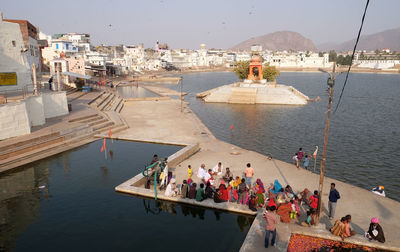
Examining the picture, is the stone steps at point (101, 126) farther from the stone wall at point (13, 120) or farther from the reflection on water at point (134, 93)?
the reflection on water at point (134, 93)

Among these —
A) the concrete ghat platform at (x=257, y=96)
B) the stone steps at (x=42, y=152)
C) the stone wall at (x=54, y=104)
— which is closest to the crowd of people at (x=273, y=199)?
the stone steps at (x=42, y=152)

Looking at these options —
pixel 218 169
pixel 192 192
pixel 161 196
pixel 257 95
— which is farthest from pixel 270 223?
pixel 257 95

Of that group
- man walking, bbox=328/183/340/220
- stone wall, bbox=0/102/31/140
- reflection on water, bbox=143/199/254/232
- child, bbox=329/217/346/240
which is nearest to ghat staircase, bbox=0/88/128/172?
stone wall, bbox=0/102/31/140

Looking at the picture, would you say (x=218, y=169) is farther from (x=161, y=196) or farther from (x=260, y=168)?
(x=161, y=196)

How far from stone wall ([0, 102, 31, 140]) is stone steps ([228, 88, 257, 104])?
37.2 metres

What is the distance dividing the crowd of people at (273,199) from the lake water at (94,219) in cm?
73

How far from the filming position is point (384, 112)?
1704 inches

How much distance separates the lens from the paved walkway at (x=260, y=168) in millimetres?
11136

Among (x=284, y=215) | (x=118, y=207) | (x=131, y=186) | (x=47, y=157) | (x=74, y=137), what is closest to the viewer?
(x=284, y=215)

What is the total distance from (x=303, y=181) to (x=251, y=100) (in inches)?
1454

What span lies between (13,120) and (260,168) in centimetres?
1723

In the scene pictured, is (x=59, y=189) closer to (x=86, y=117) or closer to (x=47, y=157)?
(x=47, y=157)

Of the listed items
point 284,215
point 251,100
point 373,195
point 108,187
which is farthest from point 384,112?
point 108,187

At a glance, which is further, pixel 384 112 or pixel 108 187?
pixel 384 112
